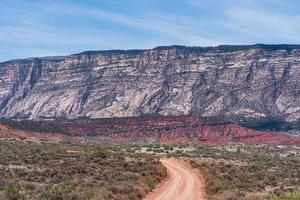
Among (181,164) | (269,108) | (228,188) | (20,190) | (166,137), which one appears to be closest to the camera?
(20,190)

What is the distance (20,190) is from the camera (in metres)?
31.4

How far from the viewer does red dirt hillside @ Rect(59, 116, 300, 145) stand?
12112 cm

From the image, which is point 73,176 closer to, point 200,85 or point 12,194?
point 12,194

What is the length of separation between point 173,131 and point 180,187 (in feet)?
303

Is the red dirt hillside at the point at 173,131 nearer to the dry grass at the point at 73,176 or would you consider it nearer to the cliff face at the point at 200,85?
the cliff face at the point at 200,85

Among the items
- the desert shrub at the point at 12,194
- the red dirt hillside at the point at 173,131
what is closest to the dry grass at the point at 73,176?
the desert shrub at the point at 12,194

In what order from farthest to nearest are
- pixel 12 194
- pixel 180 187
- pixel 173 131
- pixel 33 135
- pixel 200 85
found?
pixel 200 85, pixel 173 131, pixel 33 135, pixel 180 187, pixel 12 194

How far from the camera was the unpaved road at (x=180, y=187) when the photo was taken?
107 ft

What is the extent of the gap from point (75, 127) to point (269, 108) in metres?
59.8

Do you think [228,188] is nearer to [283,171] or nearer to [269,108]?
[283,171]

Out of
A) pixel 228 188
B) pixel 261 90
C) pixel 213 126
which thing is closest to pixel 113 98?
pixel 261 90

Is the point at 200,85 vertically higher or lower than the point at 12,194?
lower

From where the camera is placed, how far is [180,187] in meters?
36.7

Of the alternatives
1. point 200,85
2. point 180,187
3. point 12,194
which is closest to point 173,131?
point 200,85
